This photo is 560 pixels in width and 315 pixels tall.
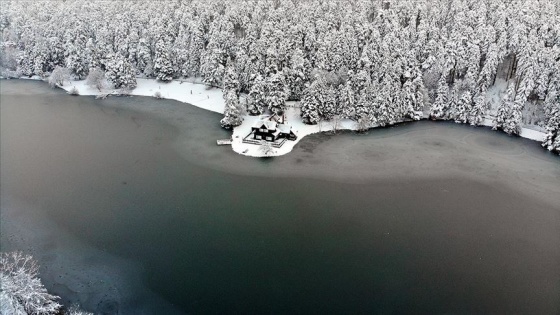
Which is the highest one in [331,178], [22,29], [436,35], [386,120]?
[436,35]

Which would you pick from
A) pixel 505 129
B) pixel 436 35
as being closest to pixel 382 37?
pixel 436 35

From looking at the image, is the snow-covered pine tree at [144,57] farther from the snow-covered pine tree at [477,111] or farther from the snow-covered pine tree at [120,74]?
the snow-covered pine tree at [477,111]

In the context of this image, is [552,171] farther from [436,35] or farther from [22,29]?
[22,29]

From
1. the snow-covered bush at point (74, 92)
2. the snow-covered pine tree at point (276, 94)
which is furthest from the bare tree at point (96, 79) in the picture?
the snow-covered pine tree at point (276, 94)

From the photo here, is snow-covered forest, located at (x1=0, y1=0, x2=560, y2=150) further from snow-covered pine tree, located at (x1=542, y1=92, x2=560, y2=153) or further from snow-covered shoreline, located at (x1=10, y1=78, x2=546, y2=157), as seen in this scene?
snow-covered shoreline, located at (x1=10, y1=78, x2=546, y2=157)

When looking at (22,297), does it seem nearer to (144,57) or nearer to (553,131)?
(553,131)

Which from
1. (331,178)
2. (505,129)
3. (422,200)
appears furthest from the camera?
(505,129)
